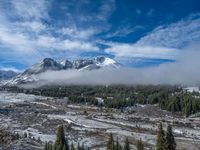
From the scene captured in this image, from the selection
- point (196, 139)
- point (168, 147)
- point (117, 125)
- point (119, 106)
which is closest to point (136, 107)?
point (119, 106)

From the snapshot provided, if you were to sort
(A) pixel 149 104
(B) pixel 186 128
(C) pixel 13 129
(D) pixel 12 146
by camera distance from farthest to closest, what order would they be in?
(A) pixel 149 104
(B) pixel 186 128
(C) pixel 13 129
(D) pixel 12 146

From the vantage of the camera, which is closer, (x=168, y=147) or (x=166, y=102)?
(x=168, y=147)

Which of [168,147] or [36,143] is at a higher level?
[168,147]

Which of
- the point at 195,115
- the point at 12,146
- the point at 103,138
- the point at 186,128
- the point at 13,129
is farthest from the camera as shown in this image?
the point at 195,115

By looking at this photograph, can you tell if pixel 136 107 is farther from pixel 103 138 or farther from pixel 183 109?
pixel 103 138

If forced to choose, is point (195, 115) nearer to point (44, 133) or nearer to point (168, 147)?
point (44, 133)

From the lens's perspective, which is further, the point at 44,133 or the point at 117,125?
the point at 117,125

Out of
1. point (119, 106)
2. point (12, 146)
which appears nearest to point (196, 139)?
point (12, 146)

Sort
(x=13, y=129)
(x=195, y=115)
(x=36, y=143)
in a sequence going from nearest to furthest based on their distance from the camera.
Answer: (x=36, y=143)
(x=13, y=129)
(x=195, y=115)

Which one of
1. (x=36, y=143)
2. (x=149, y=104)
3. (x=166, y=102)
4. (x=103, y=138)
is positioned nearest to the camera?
(x=36, y=143)
